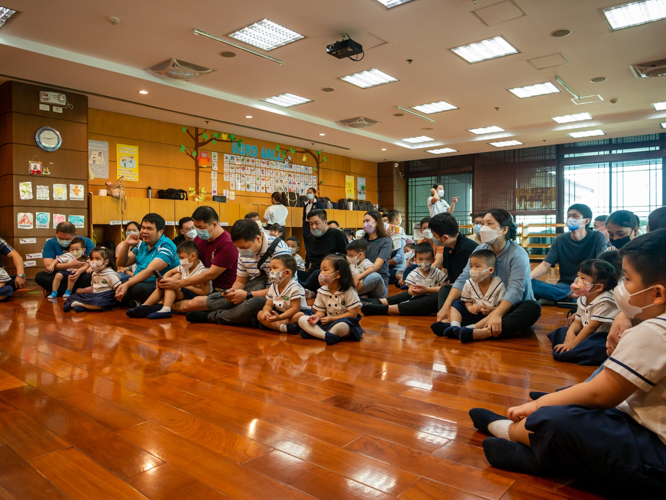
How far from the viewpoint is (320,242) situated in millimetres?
5293

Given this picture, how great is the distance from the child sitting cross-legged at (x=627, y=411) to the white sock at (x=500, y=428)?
191 millimetres

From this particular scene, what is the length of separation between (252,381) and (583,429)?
5.11ft

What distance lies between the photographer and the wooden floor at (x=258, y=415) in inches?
53.0

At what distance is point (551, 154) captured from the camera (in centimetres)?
1226

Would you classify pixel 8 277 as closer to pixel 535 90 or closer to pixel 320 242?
pixel 320 242

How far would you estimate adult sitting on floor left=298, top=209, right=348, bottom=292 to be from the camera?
5.11 meters

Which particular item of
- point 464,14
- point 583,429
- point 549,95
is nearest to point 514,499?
point 583,429

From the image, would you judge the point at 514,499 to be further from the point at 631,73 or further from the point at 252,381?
the point at 631,73

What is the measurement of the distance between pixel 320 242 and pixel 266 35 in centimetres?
264

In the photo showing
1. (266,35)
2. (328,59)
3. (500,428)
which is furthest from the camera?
(328,59)

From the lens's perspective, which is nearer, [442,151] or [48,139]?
[48,139]

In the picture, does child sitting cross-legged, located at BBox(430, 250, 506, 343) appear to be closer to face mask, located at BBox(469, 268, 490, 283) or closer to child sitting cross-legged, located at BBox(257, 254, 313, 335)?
face mask, located at BBox(469, 268, 490, 283)

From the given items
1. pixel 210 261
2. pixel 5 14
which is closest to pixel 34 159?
pixel 5 14

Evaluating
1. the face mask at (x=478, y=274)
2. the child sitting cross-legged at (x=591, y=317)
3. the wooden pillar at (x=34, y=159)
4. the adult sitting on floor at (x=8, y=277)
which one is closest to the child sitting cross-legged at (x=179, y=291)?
the adult sitting on floor at (x=8, y=277)
